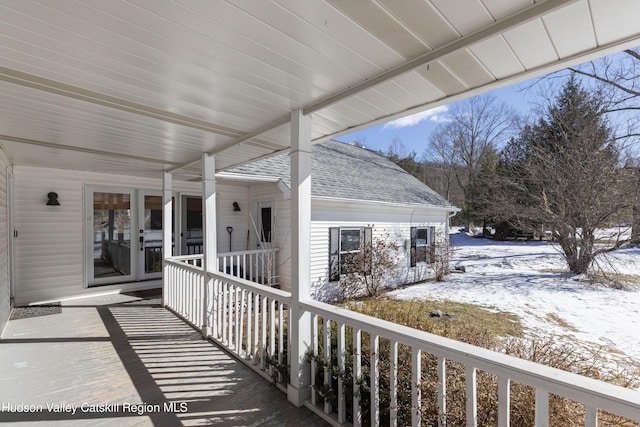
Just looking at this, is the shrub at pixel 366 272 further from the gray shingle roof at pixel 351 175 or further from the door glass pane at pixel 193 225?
the door glass pane at pixel 193 225

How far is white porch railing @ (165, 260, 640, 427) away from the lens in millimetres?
1251

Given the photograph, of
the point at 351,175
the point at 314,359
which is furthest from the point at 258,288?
the point at 351,175

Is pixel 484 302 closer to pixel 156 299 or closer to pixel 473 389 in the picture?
pixel 473 389

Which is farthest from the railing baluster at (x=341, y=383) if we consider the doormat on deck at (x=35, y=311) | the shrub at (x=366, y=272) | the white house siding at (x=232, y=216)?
the white house siding at (x=232, y=216)

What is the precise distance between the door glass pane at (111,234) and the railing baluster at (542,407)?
726cm

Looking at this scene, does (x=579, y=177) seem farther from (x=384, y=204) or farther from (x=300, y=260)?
(x=300, y=260)

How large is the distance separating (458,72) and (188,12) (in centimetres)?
153

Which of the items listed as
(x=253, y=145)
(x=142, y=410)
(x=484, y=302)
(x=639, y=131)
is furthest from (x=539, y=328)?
(x=639, y=131)

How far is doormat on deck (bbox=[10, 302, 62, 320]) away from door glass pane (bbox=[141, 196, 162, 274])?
169 cm

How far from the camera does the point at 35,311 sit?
5.04 metres

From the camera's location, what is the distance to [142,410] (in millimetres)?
2486

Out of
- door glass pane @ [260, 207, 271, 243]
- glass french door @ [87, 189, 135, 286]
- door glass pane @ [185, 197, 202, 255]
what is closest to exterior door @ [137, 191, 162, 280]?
glass french door @ [87, 189, 135, 286]

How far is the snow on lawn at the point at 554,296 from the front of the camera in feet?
16.6

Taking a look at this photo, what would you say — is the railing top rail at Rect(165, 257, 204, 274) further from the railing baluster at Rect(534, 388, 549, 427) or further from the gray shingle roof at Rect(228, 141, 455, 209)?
the railing baluster at Rect(534, 388, 549, 427)
